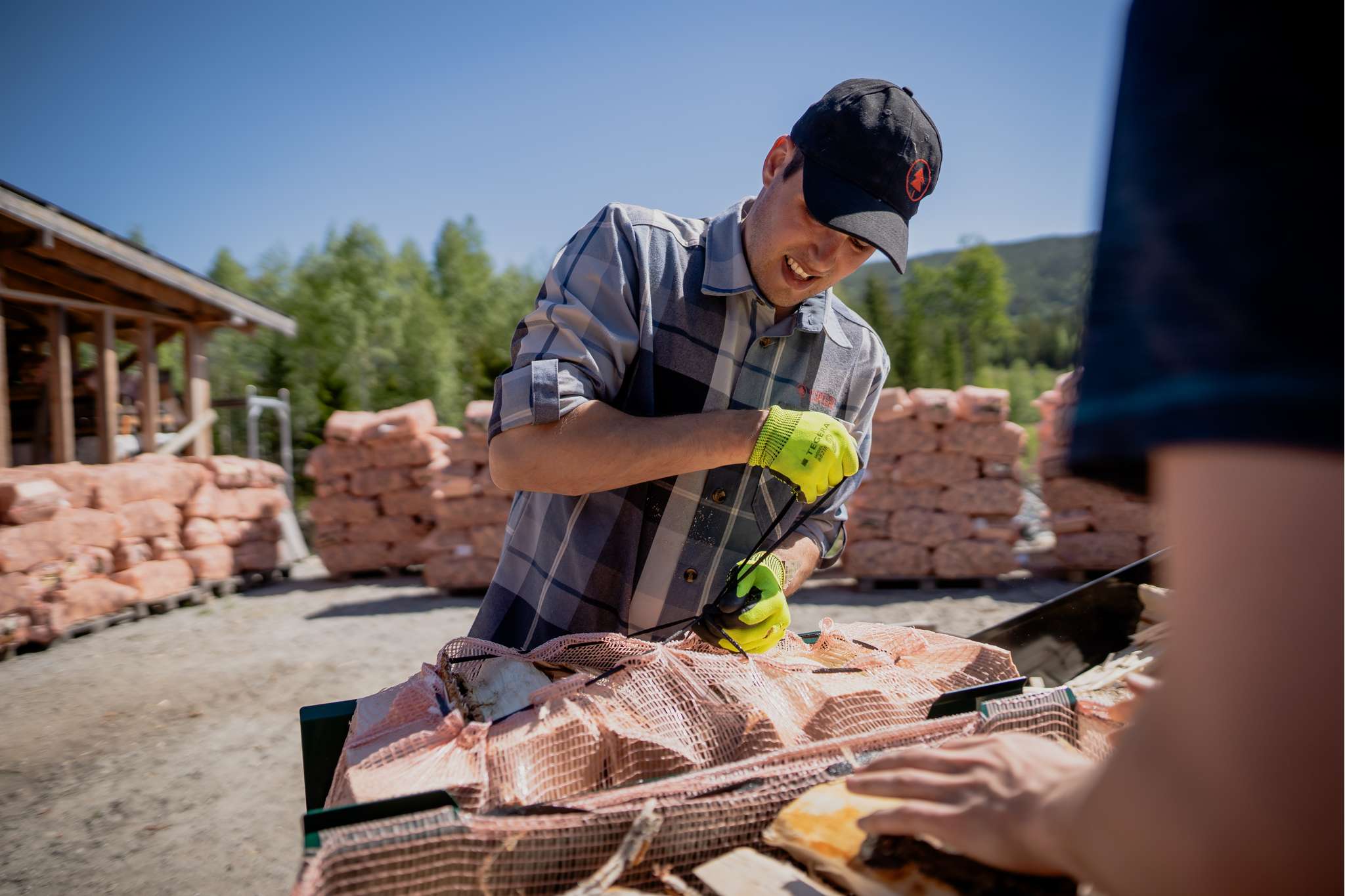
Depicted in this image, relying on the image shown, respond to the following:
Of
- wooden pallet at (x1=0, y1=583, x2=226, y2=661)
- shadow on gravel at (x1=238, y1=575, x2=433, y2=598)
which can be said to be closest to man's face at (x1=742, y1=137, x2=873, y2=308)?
wooden pallet at (x1=0, y1=583, x2=226, y2=661)

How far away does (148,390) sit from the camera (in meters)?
8.90

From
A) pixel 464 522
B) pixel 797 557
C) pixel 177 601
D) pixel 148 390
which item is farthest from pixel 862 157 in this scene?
pixel 148 390

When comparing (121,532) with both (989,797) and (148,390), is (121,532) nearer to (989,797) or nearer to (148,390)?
(148,390)

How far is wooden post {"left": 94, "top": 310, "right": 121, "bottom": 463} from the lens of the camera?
328 inches

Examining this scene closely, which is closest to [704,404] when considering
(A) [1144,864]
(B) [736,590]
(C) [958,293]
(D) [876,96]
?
(B) [736,590]

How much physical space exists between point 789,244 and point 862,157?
9.1 inches

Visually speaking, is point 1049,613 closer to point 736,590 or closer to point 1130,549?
point 736,590

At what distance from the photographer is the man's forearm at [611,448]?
150 centimetres

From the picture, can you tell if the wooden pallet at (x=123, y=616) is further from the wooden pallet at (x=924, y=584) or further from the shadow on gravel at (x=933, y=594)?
the wooden pallet at (x=924, y=584)

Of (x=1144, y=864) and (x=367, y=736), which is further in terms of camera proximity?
(x=367, y=736)

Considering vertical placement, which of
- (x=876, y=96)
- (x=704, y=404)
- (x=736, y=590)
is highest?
(x=876, y=96)

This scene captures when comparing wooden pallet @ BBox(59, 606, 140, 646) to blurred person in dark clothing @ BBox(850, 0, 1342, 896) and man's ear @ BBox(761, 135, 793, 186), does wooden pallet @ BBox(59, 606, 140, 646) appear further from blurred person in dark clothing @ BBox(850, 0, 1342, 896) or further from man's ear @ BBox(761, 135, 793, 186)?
blurred person in dark clothing @ BBox(850, 0, 1342, 896)

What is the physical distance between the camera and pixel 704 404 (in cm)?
180

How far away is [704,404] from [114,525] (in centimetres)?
729
